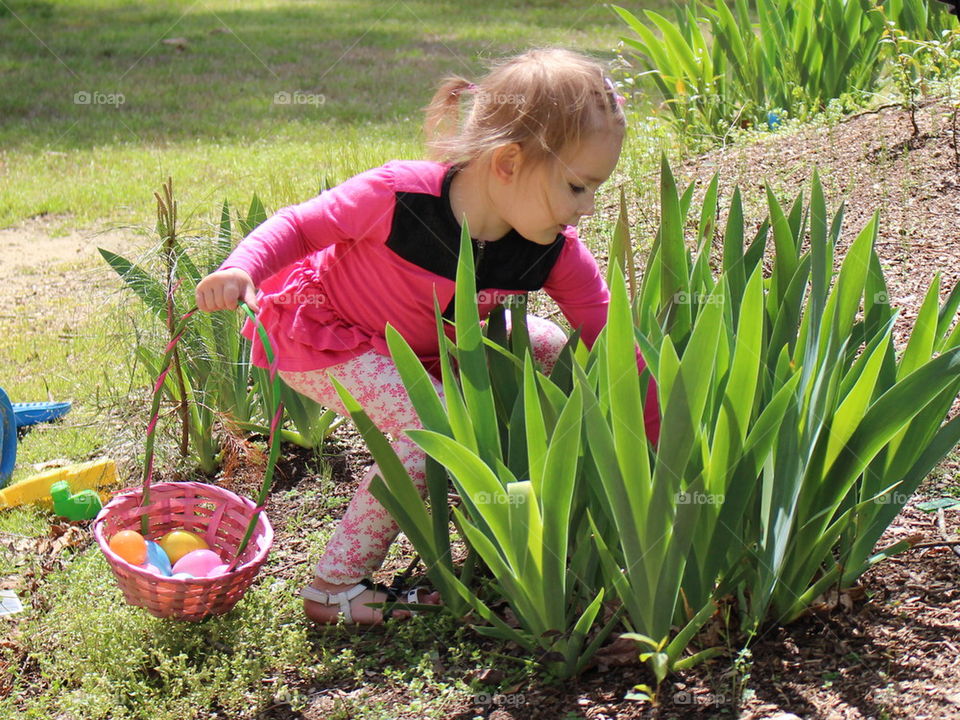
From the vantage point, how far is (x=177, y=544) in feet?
7.13

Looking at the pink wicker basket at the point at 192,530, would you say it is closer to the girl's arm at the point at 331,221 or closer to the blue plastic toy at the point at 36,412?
the girl's arm at the point at 331,221

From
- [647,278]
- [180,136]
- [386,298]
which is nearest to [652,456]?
[647,278]

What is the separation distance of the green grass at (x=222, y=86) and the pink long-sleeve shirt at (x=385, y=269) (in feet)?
4.86

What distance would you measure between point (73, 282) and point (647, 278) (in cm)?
290

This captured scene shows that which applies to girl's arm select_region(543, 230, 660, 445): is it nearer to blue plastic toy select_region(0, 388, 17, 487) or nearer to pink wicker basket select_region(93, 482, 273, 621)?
pink wicker basket select_region(93, 482, 273, 621)

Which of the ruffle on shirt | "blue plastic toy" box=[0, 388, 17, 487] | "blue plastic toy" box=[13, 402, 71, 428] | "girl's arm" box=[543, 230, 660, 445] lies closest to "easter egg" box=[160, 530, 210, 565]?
the ruffle on shirt

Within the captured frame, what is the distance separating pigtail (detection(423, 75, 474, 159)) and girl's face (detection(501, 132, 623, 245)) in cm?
24

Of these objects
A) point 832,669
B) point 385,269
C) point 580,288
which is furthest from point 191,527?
point 832,669

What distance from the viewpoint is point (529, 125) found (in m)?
1.99

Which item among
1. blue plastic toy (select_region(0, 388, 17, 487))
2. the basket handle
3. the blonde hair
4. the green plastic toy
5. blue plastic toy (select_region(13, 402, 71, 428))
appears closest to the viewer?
the basket handle

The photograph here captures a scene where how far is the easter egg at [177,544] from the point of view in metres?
2.17

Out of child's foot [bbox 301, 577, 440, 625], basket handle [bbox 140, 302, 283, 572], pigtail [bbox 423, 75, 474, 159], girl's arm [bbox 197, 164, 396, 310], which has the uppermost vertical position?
pigtail [bbox 423, 75, 474, 159]

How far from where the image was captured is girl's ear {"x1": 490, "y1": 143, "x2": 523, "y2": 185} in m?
2.03

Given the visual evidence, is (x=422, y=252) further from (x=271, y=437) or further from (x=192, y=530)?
(x=192, y=530)
